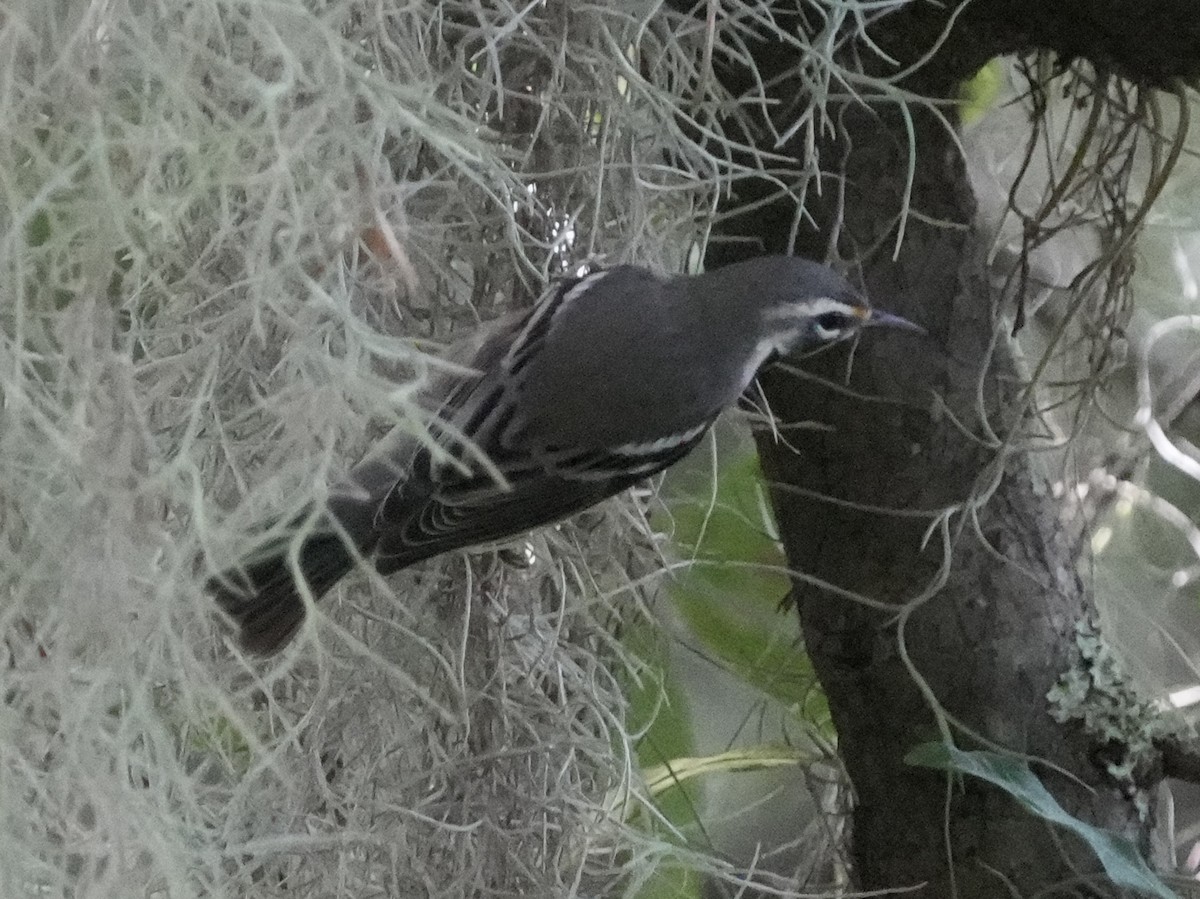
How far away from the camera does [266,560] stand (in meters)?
0.81

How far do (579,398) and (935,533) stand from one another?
0.96ft

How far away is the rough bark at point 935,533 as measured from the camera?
101 centimetres

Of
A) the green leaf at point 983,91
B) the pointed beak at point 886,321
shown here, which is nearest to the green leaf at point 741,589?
the pointed beak at point 886,321

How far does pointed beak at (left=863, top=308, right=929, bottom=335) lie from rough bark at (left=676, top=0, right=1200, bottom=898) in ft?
0.09

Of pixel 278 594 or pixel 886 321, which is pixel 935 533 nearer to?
pixel 886 321

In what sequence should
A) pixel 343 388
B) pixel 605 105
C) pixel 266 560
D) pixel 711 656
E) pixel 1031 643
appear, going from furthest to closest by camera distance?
1. pixel 711 656
2. pixel 1031 643
3. pixel 605 105
4. pixel 266 560
5. pixel 343 388

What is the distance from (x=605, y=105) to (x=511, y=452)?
259 millimetres

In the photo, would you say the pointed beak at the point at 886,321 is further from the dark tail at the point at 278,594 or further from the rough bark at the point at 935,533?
the dark tail at the point at 278,594

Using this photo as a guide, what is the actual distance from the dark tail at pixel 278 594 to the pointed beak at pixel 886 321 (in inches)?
15.8

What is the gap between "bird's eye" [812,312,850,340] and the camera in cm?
96

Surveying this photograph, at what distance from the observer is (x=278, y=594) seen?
869 mm

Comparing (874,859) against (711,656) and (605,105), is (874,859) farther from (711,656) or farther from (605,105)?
(605,105)

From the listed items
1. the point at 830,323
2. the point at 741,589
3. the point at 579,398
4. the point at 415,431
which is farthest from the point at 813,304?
the point at 415,431

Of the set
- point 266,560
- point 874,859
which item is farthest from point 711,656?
point 266,560
